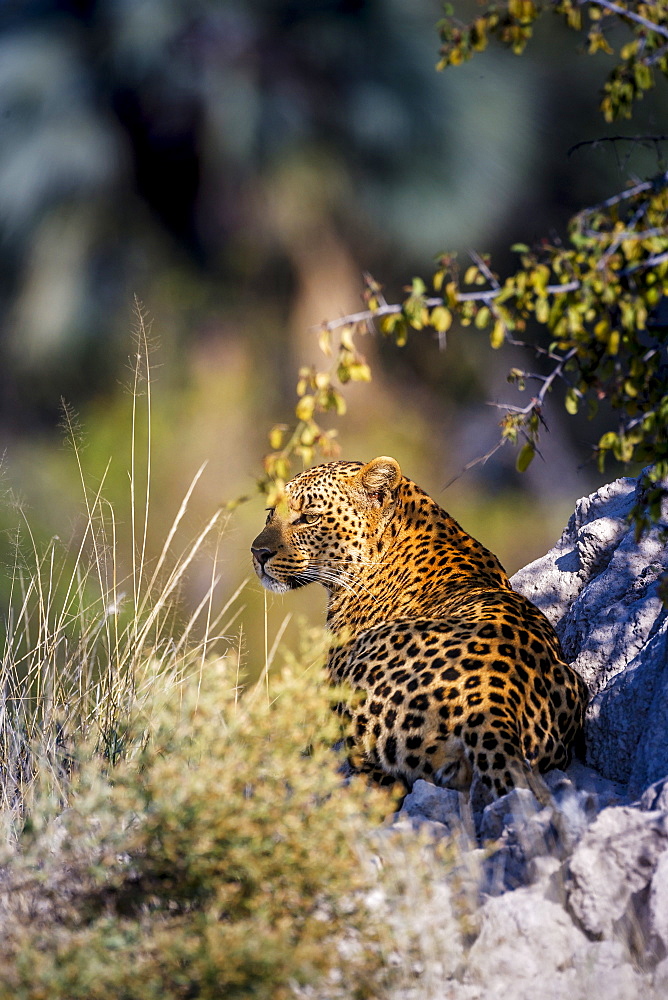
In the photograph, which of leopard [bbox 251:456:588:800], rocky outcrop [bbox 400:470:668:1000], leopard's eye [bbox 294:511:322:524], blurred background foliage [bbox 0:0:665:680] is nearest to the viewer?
rocky outcrop [bbox 400:470:668:1000]

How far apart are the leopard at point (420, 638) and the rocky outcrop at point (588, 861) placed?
0.20 meters

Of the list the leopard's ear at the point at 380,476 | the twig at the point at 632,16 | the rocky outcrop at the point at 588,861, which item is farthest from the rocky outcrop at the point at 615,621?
the twig at the point at 632,16

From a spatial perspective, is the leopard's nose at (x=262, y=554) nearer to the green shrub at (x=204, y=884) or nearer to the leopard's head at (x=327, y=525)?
the leopard's head at (x=327, y=525)

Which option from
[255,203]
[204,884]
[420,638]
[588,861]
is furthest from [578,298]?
[255,203]

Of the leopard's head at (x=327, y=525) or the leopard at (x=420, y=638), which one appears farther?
the leopard's head at (x=327, y=525)

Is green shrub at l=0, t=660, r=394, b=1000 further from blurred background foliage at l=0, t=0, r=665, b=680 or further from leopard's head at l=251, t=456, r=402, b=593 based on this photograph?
blurred background foliage at l=0, t=0, r=665, b=680

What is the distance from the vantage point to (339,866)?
9.14 ft

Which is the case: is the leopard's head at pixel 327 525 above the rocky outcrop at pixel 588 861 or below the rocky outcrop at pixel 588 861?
above

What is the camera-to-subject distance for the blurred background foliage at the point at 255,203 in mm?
10758

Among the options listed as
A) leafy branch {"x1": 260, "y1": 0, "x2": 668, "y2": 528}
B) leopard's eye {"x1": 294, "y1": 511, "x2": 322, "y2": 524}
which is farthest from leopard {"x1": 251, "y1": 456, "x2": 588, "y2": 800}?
leafy branch {"x1": 260, "y1": 0, "x2": 668, "y2": 528}

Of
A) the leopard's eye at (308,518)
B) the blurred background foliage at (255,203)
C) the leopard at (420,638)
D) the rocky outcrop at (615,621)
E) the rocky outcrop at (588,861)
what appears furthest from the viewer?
the blurred background foliage at (255,203)

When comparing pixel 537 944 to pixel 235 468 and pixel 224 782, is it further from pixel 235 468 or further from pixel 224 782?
pixel 235 468

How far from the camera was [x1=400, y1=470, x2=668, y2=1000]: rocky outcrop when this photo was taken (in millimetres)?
2891

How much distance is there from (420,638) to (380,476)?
110 cm
